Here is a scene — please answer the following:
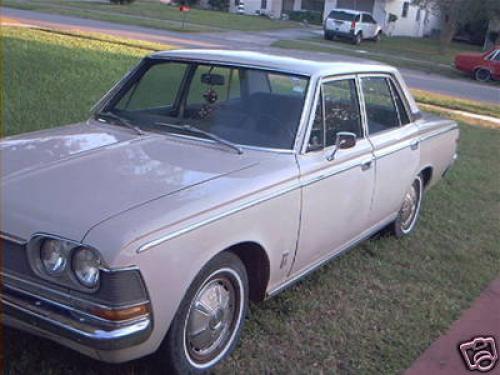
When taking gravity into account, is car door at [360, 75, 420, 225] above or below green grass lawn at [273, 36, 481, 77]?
above

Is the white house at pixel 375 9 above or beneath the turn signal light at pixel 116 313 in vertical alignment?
beneath

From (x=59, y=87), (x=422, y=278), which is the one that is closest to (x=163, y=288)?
(x=422, y=278)

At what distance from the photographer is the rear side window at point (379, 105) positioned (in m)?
4.84

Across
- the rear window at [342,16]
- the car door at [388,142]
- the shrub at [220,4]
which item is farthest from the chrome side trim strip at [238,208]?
the shrub at [220,4]

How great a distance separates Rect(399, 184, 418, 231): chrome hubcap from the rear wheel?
2096cm

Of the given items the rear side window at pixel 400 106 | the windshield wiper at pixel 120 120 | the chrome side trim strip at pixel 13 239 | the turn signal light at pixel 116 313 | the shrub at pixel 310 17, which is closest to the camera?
the turn signal light at pixel 116 313

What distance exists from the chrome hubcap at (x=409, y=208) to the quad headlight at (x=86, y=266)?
353 cm

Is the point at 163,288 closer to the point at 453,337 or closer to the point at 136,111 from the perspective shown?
the point at 136,111

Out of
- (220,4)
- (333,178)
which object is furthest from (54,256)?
(220,4)

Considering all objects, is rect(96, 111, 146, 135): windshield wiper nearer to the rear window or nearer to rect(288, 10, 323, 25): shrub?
the rear window

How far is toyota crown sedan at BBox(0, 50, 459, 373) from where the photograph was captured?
2756 mm

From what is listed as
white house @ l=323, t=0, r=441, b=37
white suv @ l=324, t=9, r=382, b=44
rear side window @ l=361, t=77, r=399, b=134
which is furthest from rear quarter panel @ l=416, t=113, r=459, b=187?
white house @ l=323, t=0, r=441, b=37

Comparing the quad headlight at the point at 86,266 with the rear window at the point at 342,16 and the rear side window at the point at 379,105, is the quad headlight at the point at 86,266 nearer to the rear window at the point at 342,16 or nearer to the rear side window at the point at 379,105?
the rear side window at the point at 379,105

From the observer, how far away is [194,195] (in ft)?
10.3
